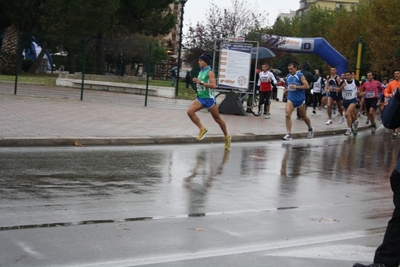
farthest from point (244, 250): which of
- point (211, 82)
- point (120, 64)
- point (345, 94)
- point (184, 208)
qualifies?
point (120, 64)

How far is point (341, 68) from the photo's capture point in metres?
41.2

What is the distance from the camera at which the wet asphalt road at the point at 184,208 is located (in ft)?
21.4

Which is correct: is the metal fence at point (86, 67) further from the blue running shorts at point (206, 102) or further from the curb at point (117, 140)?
the blue running shorts at point (206, 102)

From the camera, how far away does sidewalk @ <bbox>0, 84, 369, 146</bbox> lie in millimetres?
15156

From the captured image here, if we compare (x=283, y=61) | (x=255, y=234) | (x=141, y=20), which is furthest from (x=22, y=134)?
(x=283, y=61)

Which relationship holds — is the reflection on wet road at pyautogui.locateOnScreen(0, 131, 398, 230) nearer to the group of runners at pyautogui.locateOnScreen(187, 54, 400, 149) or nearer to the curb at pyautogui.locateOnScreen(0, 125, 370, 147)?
the curb at pyautogui.locateOnScreen(0, 125, 370, 147)

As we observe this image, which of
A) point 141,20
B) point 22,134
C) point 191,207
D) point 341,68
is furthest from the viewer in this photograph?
point 141,20

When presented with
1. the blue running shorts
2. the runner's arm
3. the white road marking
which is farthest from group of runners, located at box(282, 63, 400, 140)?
the white road marking

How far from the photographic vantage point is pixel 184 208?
28.4ft

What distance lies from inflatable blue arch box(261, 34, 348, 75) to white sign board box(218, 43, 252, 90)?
1623 cm

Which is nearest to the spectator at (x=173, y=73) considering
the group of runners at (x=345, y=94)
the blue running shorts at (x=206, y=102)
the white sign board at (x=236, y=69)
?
the white sign board at (x=236, y=69)

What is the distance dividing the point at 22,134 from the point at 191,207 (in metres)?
6.73

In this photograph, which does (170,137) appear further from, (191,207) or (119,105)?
(119,105)

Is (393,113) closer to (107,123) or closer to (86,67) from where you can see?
(107,123)
